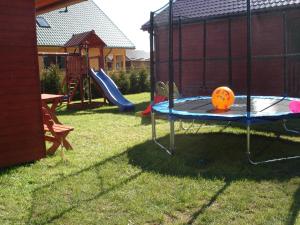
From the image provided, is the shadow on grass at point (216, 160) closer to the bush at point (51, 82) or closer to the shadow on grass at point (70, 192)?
the shadow on grass at point (70, 192)

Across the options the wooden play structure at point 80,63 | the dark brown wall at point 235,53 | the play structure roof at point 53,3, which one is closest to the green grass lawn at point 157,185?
the play structure roof at point 53,3

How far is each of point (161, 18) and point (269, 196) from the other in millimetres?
11203

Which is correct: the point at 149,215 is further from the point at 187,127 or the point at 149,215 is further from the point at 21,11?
the point at 187,127

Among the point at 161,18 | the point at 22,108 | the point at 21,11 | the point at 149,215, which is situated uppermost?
the point at 161,18

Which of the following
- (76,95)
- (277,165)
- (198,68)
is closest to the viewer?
(277,165)

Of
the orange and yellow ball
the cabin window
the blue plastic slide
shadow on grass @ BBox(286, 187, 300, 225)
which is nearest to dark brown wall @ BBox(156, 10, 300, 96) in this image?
the blue plastic slide

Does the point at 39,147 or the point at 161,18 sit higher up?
the point at 161,18

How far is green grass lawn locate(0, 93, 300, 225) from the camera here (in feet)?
12.3

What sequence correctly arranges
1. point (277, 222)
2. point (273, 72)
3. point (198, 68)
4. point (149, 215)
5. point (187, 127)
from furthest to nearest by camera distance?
point (198, 68), point (273, 72), point (187, 127), point (149, 215), point (277, 222)

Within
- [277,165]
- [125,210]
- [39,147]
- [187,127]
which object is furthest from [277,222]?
[187,127]

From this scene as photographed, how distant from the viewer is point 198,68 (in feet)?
45.4

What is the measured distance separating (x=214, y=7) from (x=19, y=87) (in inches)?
374

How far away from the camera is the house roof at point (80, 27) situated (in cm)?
2369

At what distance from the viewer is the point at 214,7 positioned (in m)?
13.5
